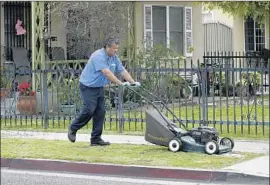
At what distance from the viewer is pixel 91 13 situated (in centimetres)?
1722

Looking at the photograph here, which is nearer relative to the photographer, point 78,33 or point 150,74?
point 150,74

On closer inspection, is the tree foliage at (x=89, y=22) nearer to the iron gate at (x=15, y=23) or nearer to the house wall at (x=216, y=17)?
the iron gate at (x=15, y=23)

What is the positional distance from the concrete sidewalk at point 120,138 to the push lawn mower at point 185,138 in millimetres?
624

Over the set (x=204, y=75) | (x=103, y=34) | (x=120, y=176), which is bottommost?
(x=120, y=176)

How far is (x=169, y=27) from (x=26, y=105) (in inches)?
289

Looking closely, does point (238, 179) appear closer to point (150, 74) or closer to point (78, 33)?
point (150, 74)

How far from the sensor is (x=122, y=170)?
8656mm

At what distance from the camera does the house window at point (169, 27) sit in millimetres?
19672

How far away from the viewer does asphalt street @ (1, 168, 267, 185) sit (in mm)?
8078

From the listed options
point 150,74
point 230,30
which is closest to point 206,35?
point 230,30

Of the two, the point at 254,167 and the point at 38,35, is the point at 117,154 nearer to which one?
the point at 254,167

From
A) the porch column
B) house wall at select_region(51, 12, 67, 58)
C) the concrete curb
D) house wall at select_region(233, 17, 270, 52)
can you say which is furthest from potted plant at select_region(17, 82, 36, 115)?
house wall at select_region(233, 17, 270, 52)

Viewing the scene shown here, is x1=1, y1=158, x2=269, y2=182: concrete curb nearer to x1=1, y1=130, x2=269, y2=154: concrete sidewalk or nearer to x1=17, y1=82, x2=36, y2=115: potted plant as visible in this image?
x1=1, y1=130, x2=269, y2=154: concrete sidewalk

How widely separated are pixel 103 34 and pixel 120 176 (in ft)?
31.6
